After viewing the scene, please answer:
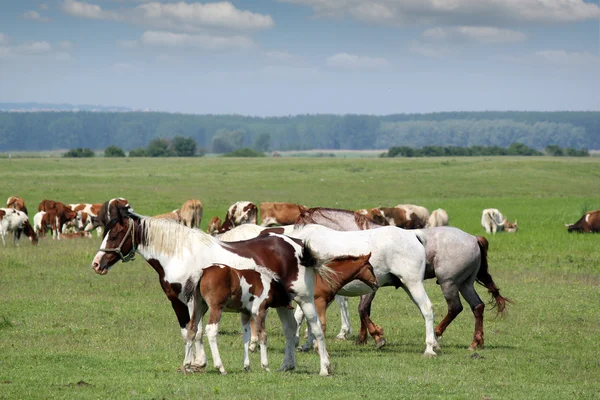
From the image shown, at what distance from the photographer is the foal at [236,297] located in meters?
Result: 11.4

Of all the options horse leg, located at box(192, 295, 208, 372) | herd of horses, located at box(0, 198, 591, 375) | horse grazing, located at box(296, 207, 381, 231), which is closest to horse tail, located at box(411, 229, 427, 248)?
herd of horses, located at box(0, 198, 591, 375)

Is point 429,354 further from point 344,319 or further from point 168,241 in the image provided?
point 168,241

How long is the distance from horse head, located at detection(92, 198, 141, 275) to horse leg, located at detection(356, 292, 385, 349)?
410 centimetres

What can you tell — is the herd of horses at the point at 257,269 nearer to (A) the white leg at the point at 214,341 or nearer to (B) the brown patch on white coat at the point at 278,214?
(A) the white leg at the point at 214,341

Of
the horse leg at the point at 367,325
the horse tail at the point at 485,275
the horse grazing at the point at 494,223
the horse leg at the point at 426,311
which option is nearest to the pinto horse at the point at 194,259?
the horse leg at the point at 426,311

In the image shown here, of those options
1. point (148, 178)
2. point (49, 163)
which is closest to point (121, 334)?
point (148, 178)

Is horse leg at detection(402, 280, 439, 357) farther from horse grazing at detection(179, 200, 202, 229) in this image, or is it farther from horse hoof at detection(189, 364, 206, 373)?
horse grazing at detection(179, 200, 202, 229)

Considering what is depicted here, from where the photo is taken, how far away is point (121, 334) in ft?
50.2

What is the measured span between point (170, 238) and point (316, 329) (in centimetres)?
224

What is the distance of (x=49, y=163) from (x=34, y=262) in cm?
6873

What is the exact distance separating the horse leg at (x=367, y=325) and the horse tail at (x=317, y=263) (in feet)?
7.92

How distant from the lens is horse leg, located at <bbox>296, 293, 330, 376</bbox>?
38.5 ft

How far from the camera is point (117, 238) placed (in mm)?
12320

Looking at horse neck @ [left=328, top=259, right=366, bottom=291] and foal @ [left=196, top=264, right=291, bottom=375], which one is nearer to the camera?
foal @ [left=196, top=264, right=291, bottom=375]
